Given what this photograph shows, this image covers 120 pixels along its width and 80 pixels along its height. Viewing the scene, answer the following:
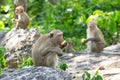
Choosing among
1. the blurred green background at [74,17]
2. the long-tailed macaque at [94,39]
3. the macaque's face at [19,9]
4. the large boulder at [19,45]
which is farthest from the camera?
the blurred green background at [74,17]

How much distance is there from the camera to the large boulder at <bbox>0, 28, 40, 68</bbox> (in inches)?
486

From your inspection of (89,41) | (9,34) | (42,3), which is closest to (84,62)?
(89,41)

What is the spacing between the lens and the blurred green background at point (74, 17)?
18.4 m

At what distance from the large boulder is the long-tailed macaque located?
2.23 meters

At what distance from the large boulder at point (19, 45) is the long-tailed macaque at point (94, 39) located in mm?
2232

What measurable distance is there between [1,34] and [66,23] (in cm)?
711

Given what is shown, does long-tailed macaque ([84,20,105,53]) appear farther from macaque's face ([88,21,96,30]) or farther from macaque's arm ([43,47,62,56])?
macaque's arm ([43,47,62,56])

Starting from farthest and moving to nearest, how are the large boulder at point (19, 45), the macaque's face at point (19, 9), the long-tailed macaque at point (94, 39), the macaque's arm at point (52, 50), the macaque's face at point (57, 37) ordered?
the long-tailed macaque at point (94, 39) < the macaque's face at point (19, 9) < the large boulder at point (19, 45) < the macaque's face at point (57, 37) < the macaque's arm at point (52, 50)

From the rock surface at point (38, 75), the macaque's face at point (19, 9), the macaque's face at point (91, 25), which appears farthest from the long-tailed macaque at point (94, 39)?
the rock surface at point (38, 75)

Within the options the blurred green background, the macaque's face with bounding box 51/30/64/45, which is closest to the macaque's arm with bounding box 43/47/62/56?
the macaque's face with bounding box 51/30/64/45

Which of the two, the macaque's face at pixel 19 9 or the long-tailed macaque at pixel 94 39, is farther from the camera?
the long-tailed macaque at pixel 94 39

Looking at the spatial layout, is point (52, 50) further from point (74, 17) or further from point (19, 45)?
point (74, 17)

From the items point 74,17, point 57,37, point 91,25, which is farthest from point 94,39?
point 74,17

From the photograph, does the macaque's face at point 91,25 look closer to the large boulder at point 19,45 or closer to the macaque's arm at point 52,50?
the large boulder at point 19,45
